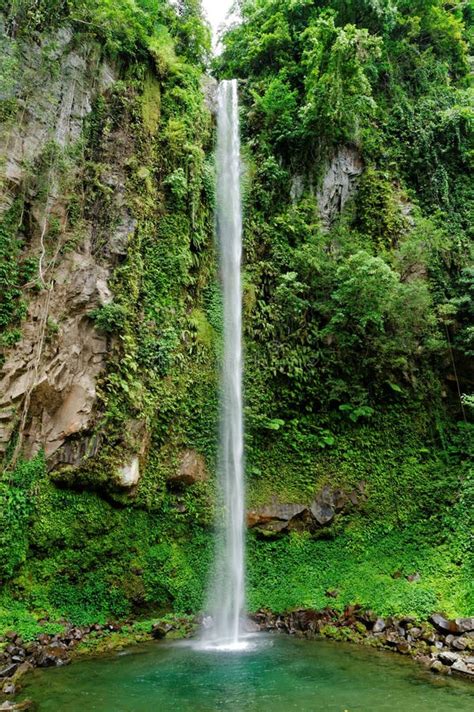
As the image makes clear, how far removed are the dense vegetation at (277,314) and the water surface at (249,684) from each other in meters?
1.67

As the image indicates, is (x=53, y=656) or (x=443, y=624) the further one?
(x=443, y=624)

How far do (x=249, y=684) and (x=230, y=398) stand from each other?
20.6ft

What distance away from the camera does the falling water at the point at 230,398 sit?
10.0 m

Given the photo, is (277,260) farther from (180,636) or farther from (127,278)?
(180,636)

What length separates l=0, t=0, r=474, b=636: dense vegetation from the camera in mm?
9367

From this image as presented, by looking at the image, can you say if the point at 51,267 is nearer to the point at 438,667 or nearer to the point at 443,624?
the point at 438,667

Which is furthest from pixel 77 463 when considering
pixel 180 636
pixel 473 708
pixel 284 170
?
pixel 284 170

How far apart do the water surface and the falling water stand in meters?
1.37

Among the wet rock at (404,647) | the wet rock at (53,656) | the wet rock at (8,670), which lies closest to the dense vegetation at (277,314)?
the wet rock at (53,656)

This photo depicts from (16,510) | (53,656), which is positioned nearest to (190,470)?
(16,510)

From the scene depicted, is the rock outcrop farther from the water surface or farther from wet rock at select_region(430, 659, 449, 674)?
wet rock at select_region(430, 659, 449, 674)

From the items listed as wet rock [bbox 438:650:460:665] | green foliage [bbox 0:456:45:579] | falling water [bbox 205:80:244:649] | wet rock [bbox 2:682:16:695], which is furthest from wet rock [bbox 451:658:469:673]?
green foliage [bbox 0:456:45:579]

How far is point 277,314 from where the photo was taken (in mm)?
12953

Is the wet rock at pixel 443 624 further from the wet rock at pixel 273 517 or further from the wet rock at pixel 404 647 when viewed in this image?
the wet rock at pixel 273 517
